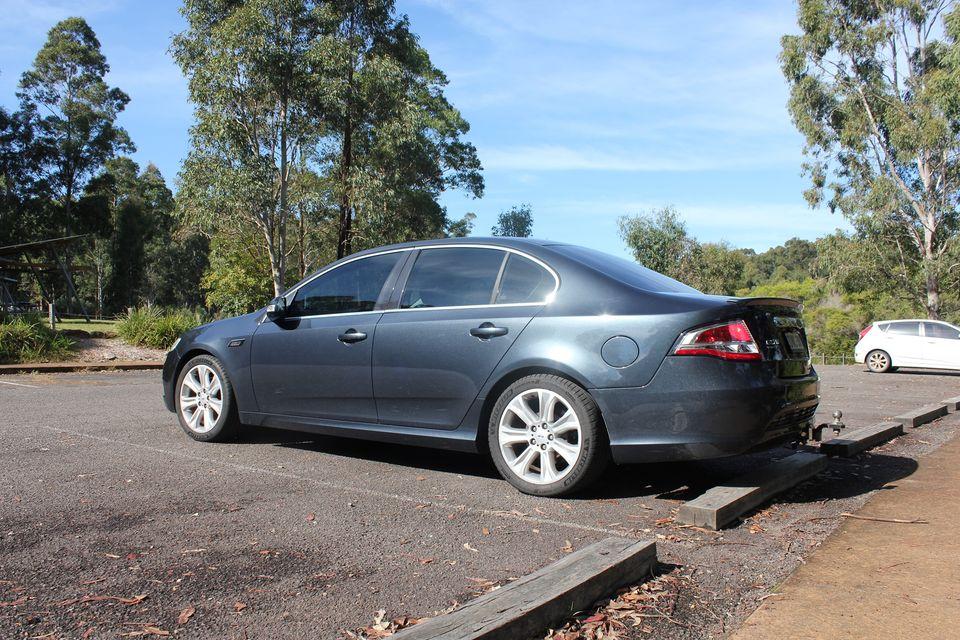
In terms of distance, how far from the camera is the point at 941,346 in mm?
19562

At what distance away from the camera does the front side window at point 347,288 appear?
526cm

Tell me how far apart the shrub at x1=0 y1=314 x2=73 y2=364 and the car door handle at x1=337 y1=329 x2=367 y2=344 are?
36.6ft

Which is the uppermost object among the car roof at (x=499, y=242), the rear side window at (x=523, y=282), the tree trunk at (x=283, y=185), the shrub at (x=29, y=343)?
the tree trunk at (x=283, y=185)

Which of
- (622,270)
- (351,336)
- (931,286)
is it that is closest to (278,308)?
(351,336)

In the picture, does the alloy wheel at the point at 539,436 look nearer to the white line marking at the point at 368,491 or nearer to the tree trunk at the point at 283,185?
the white line marking at the point at 368,491

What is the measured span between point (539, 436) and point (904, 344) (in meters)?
19.2

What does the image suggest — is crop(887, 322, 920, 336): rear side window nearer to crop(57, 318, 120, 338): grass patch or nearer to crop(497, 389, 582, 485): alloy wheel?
crop(497, 389, 582, 485): alloy wheel

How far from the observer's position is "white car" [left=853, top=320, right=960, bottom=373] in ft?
63.9

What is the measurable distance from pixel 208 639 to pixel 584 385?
2.41 m

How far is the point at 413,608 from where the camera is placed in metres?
2.63

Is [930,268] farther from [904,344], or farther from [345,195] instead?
[345,195]

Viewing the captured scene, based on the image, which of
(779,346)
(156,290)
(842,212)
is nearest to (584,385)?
Answer: (779,346)

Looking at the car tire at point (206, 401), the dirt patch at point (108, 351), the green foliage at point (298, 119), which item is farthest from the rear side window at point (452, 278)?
the green foliage at point (298, 119)

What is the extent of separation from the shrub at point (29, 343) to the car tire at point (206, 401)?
943cm
